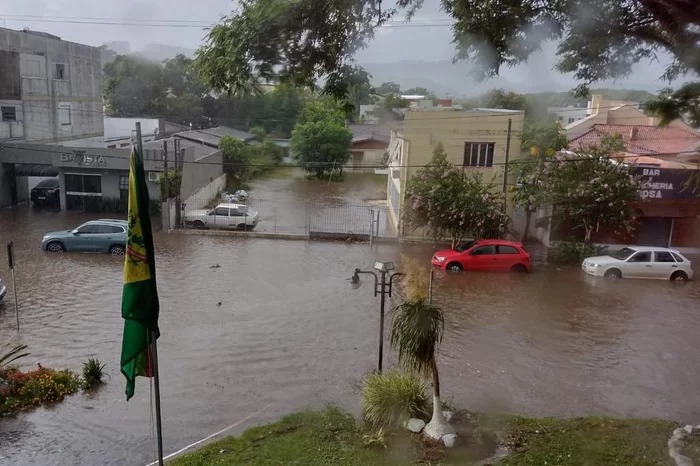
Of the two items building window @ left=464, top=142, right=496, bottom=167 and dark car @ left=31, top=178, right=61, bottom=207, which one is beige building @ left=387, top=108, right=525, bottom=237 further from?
dark car @ left=31, top=178, right=61, bottom=207

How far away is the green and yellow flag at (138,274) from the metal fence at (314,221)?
12931 millimetres

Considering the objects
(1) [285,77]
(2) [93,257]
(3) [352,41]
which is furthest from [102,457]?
(2) [93,257]

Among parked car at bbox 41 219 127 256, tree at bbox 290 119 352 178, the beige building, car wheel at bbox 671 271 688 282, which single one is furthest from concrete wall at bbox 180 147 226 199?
car wheel at bbox 671 271 688 282

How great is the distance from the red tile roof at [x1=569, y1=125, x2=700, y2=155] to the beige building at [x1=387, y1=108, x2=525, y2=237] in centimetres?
246

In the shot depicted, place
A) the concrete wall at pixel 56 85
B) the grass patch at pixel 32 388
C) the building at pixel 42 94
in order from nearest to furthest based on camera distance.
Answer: the grass patch at pixel 32 388 < the building at pixel 42 94 < the concrete wall at pixel 56 85

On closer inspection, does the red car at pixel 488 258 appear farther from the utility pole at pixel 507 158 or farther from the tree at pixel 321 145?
the tree at pixel 321 145

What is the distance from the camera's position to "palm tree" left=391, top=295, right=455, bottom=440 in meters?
6.19

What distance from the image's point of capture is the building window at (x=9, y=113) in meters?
22.0

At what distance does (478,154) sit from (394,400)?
11292mm

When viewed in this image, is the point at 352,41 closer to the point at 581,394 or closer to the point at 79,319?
the point at 581,394

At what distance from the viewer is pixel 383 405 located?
653cm

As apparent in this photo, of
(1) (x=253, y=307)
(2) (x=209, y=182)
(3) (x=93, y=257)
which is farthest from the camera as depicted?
(2) (x=209, y=182)

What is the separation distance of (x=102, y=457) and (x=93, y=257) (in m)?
9.74

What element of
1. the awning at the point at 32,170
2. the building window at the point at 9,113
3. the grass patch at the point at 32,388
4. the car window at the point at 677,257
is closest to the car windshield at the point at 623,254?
the car window at the point at 677,257
